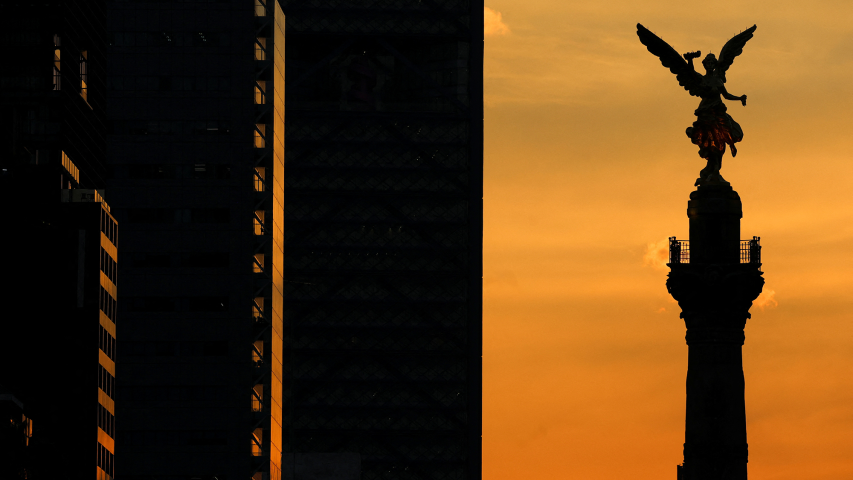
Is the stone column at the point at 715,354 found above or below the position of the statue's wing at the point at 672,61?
below

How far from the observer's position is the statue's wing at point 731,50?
11538cm

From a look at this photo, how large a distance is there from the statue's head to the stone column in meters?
8.12

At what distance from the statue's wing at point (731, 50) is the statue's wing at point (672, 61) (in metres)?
1.30

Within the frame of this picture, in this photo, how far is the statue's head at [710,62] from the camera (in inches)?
4520

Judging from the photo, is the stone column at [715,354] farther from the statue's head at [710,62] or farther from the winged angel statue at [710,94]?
the statue's head at [710,62]

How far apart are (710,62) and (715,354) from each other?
15.7 meters

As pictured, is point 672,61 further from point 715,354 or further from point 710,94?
point 715,354

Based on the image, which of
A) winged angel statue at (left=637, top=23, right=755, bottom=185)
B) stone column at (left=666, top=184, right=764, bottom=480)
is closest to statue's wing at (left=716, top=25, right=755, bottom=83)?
winged angel statue at (left=637, top=23, right=755, bottom=185)

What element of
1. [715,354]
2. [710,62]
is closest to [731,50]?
[710,62]

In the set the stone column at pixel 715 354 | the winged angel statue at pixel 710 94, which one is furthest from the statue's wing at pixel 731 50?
the stone column at pixel 715 354

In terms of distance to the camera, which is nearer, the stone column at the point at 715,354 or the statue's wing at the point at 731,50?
the stone column at the point at 715,354

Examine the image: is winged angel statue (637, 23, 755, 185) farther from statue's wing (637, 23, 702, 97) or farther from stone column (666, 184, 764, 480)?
stone column (666, 184, 764, 480)

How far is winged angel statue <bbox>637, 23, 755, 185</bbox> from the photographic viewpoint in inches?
4483

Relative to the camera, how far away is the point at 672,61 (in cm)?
11562
